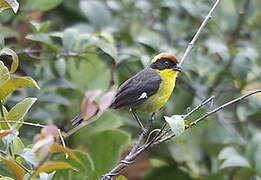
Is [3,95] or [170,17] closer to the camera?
[3,95]

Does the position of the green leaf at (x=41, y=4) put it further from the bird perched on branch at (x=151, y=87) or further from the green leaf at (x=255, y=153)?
the green leaf at (x=255, y=153)

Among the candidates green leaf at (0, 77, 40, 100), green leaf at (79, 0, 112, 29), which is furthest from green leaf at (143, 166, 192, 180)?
green leaf at (0, 77, 40, 100)

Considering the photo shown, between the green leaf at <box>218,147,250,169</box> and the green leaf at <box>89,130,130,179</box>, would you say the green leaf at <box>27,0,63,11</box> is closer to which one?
the green leaf at <box>89,130,130,179</box>

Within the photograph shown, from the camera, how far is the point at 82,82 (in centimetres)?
420

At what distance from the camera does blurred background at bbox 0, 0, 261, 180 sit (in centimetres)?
367

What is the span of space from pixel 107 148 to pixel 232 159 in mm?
732

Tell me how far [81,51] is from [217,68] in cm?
127

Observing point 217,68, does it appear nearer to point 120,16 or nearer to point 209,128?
point 209,128

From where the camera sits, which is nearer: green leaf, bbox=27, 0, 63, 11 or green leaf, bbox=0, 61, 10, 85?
green leaf, bbox=0, 61, 10, 85

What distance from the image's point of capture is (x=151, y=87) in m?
3.80

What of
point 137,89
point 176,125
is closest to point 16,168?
point 176,125

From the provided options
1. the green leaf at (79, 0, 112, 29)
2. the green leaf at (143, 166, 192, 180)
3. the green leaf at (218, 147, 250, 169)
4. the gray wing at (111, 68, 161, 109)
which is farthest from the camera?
the green leaf at (79, 0, 112, 29)

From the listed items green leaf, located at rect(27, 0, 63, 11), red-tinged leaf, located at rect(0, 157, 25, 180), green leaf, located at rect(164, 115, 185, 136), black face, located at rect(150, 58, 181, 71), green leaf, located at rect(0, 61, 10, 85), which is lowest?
black face, located at rect(150, 58, 181, 71)

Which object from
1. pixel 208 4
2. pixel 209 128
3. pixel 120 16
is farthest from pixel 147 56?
pixel 208 4
